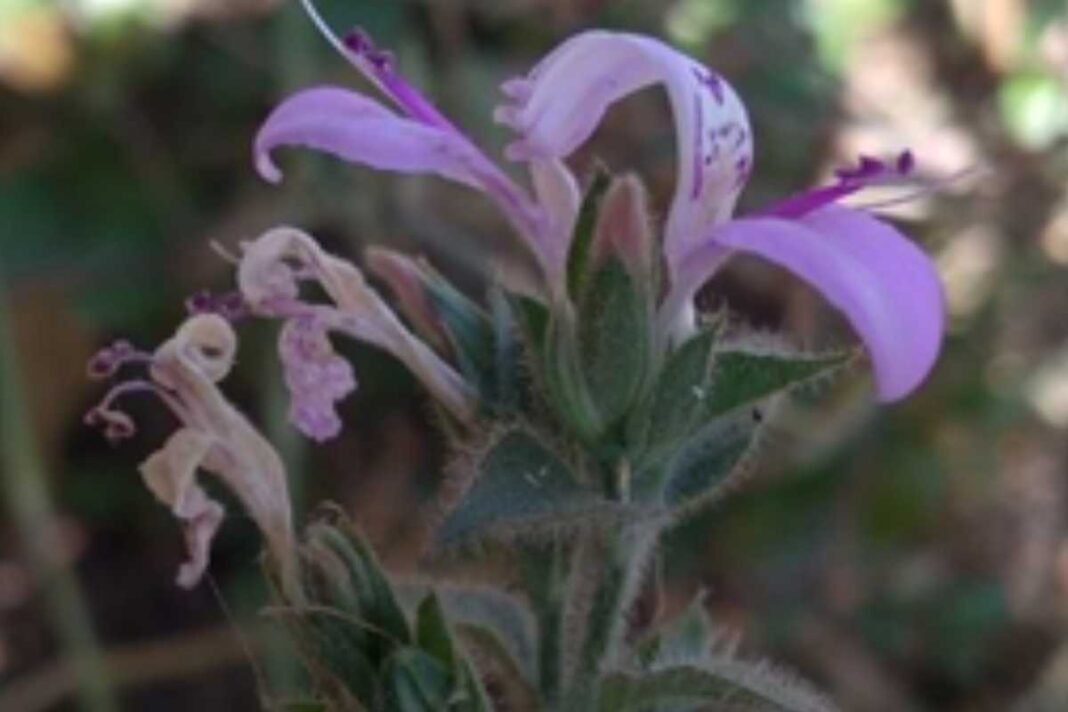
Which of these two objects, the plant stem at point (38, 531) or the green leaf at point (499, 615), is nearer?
the green leaf at point (499, 615)

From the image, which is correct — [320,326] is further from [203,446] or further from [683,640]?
[683,640]

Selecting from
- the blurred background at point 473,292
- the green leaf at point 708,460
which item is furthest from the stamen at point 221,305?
the blurred background at point 473,292

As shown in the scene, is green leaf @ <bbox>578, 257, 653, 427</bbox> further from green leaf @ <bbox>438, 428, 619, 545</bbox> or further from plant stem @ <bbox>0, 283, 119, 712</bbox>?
plant stem @ <bbox>0, 283, 119, 712</bbox>

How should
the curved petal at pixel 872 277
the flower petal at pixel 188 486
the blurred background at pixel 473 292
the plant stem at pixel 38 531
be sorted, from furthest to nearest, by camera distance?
the blurred background at pixel 473 292
the plant stem at pixel 38 531
the flower petal at pixel 188 486
the curved petal at pixel 872 277

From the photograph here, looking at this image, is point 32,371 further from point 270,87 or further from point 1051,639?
point 1051,639

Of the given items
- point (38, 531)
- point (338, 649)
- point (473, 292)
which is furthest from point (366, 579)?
point (473, 292)

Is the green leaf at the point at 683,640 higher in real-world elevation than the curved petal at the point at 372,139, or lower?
lower

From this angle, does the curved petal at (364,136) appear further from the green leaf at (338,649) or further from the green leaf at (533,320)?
the green leaf at (338,649)
